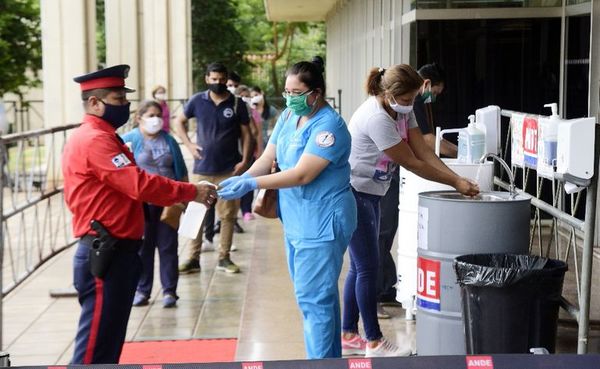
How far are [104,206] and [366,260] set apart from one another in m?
1.87

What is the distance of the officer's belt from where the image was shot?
211 inches

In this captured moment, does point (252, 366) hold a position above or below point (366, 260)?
above

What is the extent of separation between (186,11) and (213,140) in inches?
724

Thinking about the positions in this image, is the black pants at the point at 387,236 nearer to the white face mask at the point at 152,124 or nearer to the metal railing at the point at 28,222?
the white face mask at the point at 152,124

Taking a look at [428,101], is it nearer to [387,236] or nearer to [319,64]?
[387,236]

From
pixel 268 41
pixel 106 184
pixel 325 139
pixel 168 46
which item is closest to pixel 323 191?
pixel 325 139

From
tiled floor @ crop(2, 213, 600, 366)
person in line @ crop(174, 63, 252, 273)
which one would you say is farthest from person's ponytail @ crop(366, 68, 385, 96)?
person in line @ crop(174, 63, 252, 273)

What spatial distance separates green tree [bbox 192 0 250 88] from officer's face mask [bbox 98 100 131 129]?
4425cm

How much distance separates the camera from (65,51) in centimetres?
1878

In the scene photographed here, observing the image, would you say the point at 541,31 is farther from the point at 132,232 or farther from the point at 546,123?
the point at 132,232

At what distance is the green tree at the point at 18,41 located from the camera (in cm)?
3030

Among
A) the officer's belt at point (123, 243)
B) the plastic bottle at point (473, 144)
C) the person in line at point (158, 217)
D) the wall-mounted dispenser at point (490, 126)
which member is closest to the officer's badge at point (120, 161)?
the officer's belt at point (123, 243)

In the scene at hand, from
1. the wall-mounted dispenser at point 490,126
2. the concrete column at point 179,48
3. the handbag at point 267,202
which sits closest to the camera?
the handbag at point 267,202

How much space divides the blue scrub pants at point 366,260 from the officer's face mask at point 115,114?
64.9 inches
